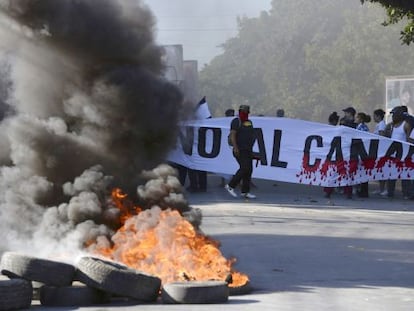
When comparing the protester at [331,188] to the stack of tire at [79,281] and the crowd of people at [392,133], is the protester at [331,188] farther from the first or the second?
the stack of tire at [79,281]

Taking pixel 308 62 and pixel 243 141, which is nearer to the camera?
pixel 243 141

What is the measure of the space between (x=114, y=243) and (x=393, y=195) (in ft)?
44.0

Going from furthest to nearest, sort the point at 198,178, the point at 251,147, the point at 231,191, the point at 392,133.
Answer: the point at 198,178 → the point at 392,133 → the point at 231,191 → the point at 251,147

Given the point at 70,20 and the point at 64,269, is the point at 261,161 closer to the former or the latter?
the point at 70,20

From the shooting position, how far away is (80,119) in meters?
11.3

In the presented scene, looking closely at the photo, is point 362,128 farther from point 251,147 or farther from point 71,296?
point 71,296

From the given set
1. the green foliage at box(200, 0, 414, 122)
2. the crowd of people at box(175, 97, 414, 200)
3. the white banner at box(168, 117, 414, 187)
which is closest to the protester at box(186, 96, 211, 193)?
the crowd of people at box(175, 97, 414, 200)

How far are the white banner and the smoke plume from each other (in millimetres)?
10376

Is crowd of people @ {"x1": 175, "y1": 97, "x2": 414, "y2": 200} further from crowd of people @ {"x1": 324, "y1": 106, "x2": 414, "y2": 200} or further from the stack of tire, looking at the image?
the stack of tire

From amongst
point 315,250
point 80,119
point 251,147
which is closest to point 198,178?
point 251,147

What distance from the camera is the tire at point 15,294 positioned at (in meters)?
8.77

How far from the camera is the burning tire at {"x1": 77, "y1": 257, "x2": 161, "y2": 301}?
29.9ft

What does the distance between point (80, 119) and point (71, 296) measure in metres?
2.61

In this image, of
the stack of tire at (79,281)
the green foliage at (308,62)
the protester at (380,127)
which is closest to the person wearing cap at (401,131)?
the protester at (380,127)
